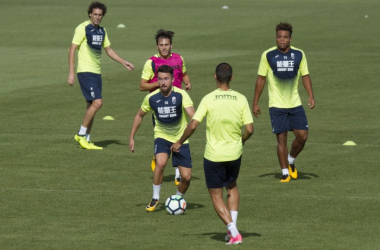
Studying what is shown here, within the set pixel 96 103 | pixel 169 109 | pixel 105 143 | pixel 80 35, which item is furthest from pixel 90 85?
pixel 169 109

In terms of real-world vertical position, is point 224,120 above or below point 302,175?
above

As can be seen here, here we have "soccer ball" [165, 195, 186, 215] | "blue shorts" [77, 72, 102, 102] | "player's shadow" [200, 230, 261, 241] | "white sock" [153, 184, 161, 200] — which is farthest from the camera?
"blue shorts" [77, 72, 102, 102]

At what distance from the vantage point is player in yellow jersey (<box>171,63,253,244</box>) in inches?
429

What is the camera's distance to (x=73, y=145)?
18.7 m

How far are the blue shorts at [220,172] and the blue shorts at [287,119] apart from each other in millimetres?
4414

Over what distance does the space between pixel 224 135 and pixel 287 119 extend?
15.3 ft

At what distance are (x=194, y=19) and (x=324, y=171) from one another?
3480cm

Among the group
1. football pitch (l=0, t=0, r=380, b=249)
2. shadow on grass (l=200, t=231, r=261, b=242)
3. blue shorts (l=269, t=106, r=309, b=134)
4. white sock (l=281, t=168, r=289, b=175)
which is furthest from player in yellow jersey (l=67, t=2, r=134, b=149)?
shadow on grass (l=200, t=231, r=261, b=242)

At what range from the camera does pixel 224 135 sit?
11.0 meters

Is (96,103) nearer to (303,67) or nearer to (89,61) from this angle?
(89,61)

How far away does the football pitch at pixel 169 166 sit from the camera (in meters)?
11.6

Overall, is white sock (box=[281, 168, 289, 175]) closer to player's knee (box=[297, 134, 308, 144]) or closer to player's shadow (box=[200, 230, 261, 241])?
player's knee (box=[297, 134, 308, 144])

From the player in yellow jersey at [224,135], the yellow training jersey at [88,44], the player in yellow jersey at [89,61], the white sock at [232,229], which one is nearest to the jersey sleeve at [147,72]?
the player in yellow jersey at [89,61]

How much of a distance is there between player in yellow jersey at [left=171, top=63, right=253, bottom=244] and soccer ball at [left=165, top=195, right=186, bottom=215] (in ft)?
4.95
